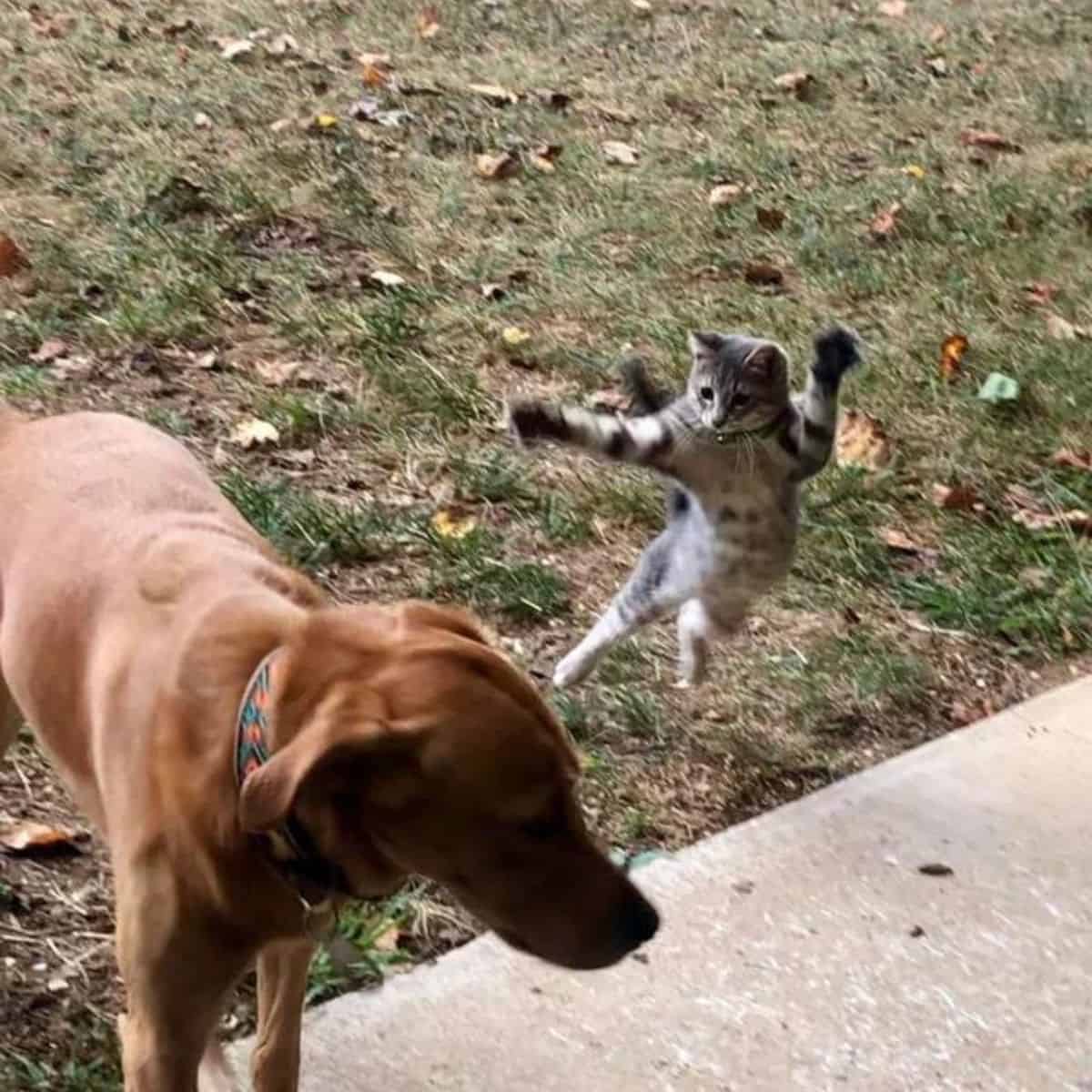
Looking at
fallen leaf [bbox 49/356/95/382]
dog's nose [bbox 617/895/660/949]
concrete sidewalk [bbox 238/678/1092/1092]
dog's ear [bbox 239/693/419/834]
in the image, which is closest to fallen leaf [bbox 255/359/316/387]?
fallen leaf [bbox 49/356/95/382]

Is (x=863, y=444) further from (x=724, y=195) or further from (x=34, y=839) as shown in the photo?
(x=34, y=839)

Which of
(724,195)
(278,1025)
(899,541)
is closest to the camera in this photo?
(278,1025)

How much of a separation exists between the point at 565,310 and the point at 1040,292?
1.65 meters

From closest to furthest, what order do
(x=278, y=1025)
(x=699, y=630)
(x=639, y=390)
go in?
(x=278, y=1025), (x=699, y=630), (x=639, y=390)

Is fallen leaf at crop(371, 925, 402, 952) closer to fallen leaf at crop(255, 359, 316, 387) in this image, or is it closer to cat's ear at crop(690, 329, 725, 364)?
cat's ear at crop(690, 329, 725, 364)

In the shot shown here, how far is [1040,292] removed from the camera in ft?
20.7

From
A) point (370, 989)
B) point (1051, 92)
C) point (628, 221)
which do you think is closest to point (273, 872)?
point (370, 989)

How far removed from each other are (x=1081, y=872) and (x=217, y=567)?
180 centimetres

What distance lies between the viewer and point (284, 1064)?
2865mm

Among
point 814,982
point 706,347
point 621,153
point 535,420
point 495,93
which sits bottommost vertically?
point 814,982

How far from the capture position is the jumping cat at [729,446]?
3.57 meters

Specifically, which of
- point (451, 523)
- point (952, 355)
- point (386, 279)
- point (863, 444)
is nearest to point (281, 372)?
point (386, 279)

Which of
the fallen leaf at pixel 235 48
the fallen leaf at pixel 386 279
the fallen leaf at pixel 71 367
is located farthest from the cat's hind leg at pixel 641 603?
the fallen leaf at pixel 235 48

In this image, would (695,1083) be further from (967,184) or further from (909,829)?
(967,184)
